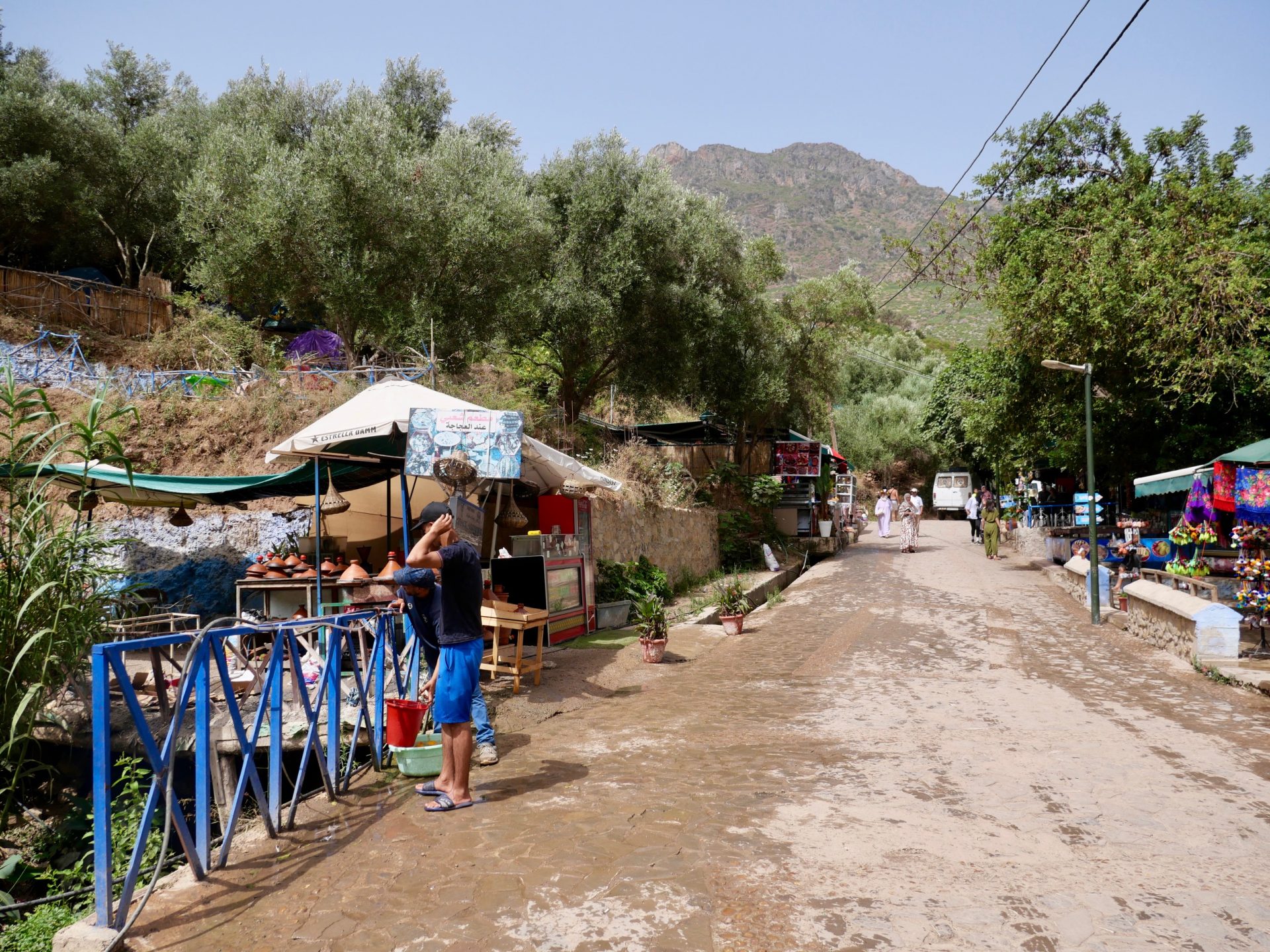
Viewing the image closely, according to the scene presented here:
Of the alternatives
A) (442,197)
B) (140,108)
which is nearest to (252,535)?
(442,197)

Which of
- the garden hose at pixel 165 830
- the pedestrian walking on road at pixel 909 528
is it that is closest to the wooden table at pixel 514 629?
the garden hose at pixel 165 830

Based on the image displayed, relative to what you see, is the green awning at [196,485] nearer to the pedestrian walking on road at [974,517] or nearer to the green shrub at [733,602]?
the green shrub at [733,602]

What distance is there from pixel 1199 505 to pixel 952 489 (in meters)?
37.3

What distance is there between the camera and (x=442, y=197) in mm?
16484

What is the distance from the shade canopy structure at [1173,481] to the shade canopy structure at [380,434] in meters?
9.17

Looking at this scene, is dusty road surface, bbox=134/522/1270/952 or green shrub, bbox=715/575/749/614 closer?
dusty road surface, bbox=134/522/1270/952

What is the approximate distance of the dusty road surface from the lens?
12.2 feet

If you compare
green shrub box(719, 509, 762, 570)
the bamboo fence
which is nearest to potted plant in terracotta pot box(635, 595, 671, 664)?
green shrub box(719, 509, 762, 570)

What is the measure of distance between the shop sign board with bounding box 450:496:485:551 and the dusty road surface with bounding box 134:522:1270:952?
189 cm

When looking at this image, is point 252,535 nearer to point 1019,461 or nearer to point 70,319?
point 70,319

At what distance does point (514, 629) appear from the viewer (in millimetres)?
8969

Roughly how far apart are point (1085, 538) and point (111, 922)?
71.7 ft

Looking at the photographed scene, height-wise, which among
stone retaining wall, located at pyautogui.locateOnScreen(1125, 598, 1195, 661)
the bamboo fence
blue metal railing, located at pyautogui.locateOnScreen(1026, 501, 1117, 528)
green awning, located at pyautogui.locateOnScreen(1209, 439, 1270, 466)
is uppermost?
the bamboo fence

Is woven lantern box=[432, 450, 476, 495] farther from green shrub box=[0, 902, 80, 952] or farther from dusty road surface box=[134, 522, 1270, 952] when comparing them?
green shrub box=[0, 902, 80, 952]
